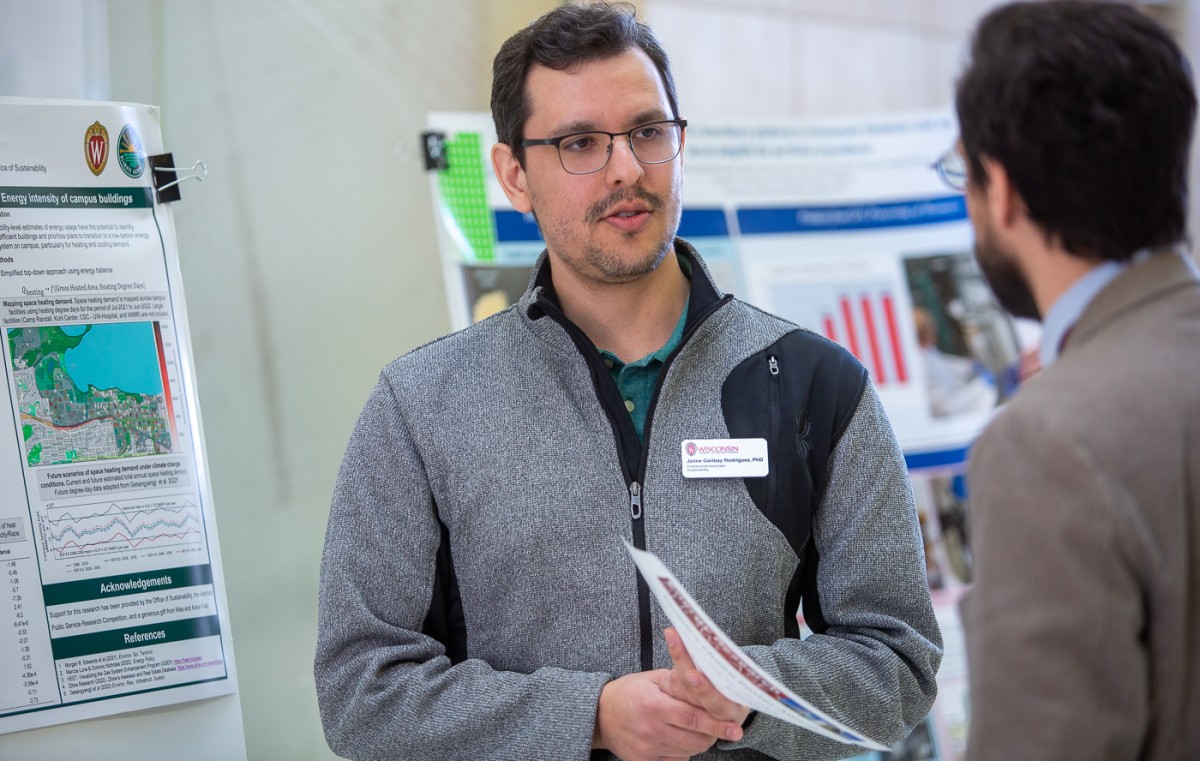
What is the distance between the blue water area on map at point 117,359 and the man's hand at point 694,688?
1.30 meters

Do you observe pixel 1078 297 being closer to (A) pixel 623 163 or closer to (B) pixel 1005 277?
(B) pixel 1005 277

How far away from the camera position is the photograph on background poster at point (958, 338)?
12.4 feet

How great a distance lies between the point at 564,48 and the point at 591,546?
0.83 metres

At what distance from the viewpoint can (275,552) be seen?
3.05 metres

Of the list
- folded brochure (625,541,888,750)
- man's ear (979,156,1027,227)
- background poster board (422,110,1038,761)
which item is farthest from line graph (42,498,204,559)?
background poster board (422,110,1038,761)

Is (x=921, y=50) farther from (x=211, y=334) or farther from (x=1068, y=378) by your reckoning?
(x=1068, y=378)

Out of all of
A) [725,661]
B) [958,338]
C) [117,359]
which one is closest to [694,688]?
[725,661]

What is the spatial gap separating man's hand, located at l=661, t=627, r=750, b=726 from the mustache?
0.70m

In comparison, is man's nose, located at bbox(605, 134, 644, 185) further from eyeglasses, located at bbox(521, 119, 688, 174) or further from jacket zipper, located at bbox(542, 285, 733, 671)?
jacket zipper, located at bbox(542, 285, 733, 671)

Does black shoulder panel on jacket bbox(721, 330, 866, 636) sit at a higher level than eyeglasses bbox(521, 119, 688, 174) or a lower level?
lower

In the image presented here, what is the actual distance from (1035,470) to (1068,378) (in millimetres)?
102

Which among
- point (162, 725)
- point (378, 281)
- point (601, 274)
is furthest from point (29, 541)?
point (378, 281)

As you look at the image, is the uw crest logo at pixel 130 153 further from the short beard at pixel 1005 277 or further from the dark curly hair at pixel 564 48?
the short beard at pixel 1005 277

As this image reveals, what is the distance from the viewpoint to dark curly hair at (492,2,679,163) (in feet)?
5.97
